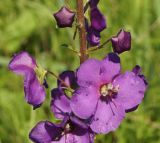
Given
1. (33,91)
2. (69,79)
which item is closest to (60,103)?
(69,79)

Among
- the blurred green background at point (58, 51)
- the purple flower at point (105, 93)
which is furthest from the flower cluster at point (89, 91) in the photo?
the blurred green background at point (58, 51)

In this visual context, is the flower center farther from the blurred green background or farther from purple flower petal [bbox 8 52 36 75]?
the blurred green background

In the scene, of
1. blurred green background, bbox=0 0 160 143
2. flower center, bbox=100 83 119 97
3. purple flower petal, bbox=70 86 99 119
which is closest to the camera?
purple flower petal, bbox=70 86 99 119

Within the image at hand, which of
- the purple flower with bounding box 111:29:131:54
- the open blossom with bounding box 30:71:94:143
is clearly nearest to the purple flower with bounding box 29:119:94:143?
the open blossom with bounding box 30:71:94:143

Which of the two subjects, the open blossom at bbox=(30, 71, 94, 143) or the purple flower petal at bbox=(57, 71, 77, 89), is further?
the purple flower petal at bbox=(57, 71, 77, 89)

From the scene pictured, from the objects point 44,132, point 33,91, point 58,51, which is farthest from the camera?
point 58,51

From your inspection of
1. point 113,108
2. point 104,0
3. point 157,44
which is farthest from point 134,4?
point 113,108

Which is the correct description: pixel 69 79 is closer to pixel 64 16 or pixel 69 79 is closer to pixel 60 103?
pixel 60 103

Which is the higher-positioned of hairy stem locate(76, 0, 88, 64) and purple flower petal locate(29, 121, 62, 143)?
hairy stem locate(76, 0, 88, 64)

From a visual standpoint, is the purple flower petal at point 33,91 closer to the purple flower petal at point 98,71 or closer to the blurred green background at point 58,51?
the purple flower petal at point 98,71
